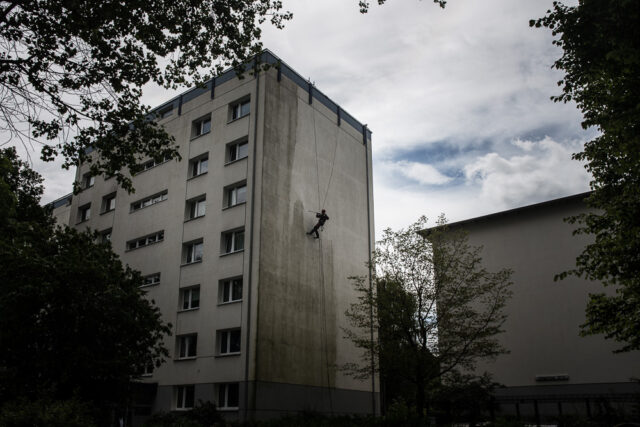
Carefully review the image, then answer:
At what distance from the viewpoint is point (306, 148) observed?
32031mm

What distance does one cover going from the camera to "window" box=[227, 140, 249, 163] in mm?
30203

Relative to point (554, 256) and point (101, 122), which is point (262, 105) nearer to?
point (101, 122)

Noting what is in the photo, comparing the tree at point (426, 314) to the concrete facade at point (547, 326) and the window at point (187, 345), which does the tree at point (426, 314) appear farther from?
the window at point (187, 345)

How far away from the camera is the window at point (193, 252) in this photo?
98.9 ft

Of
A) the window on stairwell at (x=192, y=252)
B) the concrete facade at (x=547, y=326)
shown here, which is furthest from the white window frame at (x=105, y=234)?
the concrete facade at (x=547, y=326)

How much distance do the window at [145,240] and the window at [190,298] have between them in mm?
4285

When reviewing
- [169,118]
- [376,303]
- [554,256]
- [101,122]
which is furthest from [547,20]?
[169,118]

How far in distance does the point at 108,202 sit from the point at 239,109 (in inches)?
531

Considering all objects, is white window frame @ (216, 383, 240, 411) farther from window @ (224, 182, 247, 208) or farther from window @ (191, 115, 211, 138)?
window @ (191, 115, 211, 138)

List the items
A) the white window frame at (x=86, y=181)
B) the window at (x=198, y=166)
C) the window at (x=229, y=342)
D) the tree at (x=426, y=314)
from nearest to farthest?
the tree at (x=426, y=314)
the window at (x=229, y=342)
the window at (x=198, y=166)
the white window frame at (x=86, y=181)

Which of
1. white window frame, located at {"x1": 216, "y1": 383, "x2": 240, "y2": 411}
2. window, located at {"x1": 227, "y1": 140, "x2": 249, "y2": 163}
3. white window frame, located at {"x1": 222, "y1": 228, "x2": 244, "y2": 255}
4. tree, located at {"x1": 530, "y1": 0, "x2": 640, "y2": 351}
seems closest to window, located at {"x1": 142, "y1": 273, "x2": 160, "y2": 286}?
white window frame, located at {"x1": 222, "y1": 228, "x2": 244, "y2": 255}

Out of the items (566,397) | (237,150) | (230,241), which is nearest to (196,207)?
(230,241)

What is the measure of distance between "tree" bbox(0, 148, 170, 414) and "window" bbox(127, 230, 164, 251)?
32.0 ft

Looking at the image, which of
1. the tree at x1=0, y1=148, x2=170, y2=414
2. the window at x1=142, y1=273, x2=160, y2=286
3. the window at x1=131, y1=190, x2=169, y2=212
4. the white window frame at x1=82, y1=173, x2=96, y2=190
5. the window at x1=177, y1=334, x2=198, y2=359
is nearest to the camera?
the tree at x1=0, y1=148, x2=170, y2=414
